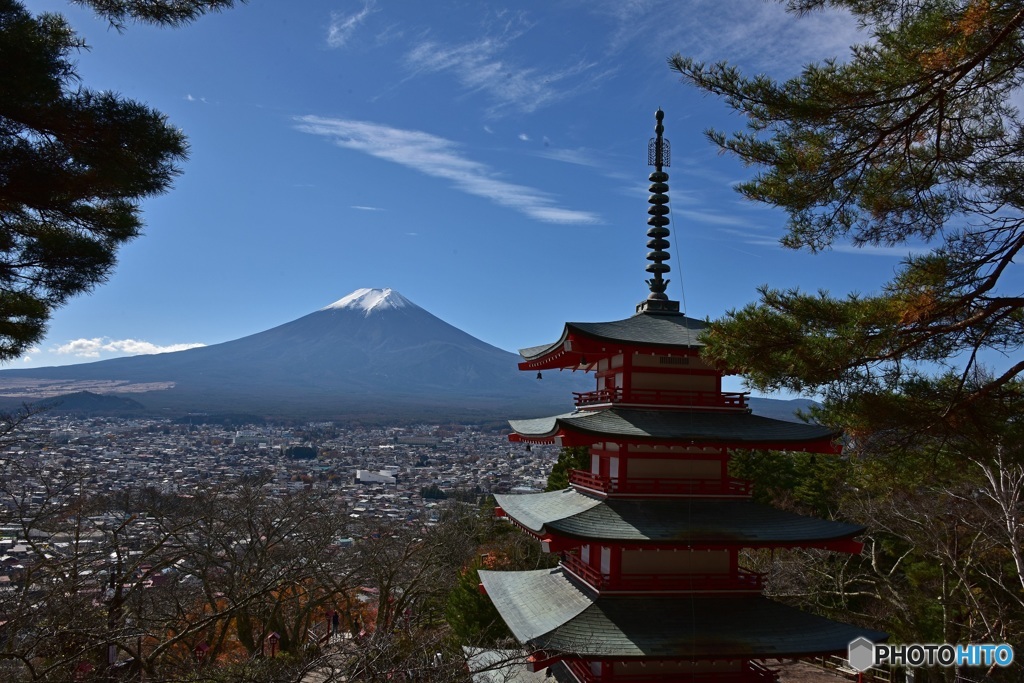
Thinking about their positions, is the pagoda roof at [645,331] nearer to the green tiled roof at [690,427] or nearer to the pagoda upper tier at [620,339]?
the pagoda upper tier at [620,339]

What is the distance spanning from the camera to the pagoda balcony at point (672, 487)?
10.3 m

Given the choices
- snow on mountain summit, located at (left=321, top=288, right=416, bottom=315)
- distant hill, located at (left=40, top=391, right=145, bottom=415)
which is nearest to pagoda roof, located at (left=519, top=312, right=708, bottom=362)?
distant hill, located at (left=40, top=391, right=145, bottom=415)

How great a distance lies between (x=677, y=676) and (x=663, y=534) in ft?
6.45

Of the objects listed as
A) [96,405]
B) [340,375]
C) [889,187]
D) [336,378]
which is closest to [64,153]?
[889,187]

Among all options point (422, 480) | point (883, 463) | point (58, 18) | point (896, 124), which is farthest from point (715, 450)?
point (422, 480)

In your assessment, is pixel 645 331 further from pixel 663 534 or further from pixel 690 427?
pixel 663 534

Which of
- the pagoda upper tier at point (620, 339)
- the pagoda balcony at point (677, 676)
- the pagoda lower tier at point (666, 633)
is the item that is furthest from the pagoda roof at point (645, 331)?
the pagoda balcony at point (677, 676)

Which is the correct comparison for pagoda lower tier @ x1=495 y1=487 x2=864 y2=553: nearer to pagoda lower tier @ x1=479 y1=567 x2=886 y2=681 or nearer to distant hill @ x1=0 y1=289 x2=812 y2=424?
pagoda lower tier @ x1=479 y1=567 x2=886 y2=681

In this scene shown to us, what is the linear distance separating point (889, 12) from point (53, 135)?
6.95 meters

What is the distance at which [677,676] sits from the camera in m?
9.48

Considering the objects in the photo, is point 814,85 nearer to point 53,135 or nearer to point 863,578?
point 53,135

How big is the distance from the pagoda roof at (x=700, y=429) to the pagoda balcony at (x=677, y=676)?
317 cm

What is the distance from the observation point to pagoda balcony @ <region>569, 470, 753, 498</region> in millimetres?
10328

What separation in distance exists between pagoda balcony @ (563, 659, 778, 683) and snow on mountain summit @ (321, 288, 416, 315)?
5897 inches
